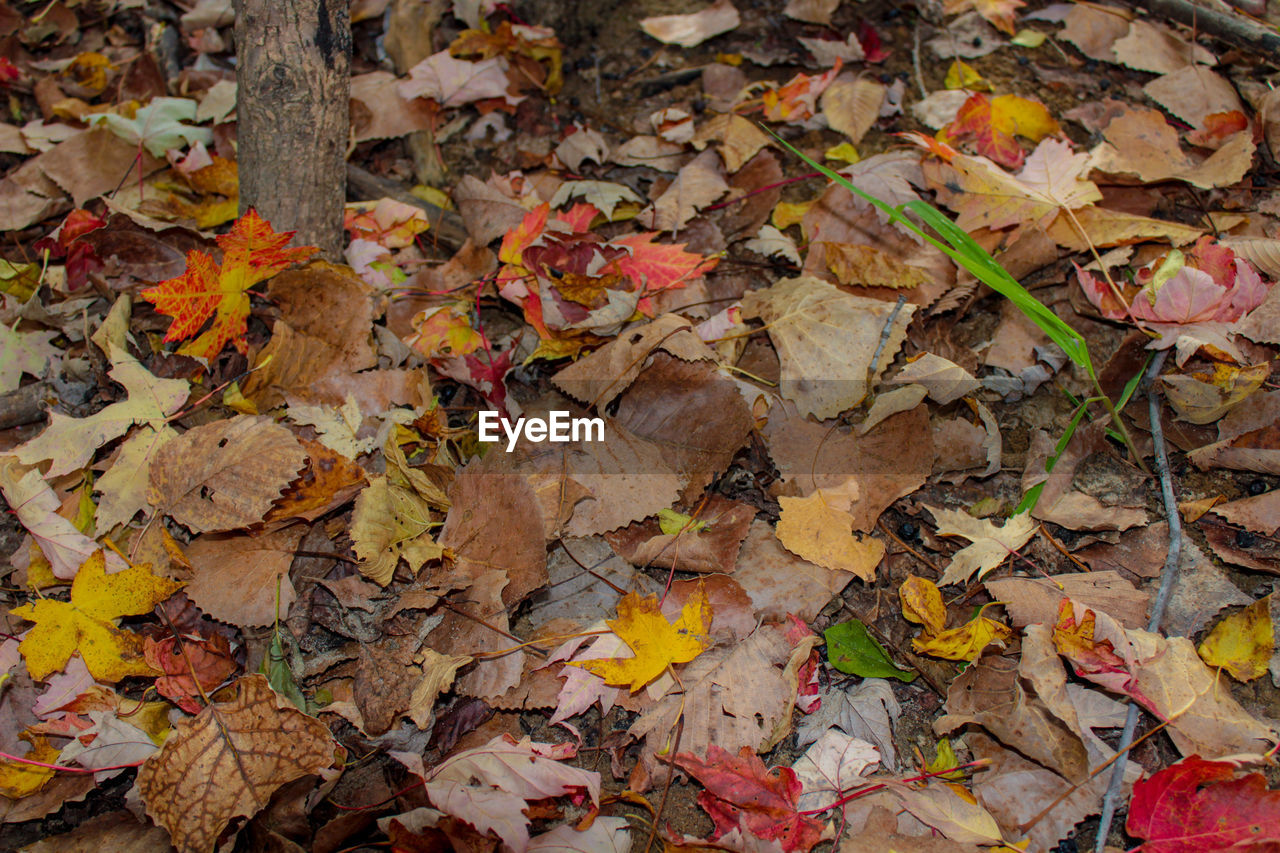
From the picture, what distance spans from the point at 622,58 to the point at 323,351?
176 centimetres

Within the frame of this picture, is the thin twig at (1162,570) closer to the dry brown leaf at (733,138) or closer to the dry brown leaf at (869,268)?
the dry brown leaf at (869,268)

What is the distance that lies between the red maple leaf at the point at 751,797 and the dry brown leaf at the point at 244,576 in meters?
0.99

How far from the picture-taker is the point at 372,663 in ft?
5.80

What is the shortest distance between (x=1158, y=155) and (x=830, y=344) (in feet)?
4.41

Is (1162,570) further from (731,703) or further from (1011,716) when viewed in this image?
(731,703)

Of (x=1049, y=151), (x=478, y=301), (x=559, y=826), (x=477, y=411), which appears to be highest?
(x=1049, y=151)

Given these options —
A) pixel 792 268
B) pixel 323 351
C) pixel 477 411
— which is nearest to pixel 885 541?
pixel 792 268

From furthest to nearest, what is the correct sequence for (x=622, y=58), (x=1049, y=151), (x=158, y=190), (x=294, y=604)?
(x=622, y=58) < (x=158, y=190) < (x=1049, y=151) < (x=294, y=604)

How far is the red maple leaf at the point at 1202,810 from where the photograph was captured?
1403mm

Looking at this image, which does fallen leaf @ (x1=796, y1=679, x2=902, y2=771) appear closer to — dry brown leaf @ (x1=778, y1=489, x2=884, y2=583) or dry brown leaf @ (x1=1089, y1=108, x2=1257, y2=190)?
dry brown leaf @ (x1=778, y1=489, x2=884, y2=583)

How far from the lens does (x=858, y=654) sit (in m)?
1.75

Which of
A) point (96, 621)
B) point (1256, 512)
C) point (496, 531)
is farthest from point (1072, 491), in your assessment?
point (96, 621)

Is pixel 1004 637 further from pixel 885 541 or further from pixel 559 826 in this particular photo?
pixel 559 826

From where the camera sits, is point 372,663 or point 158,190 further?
point 158,190
